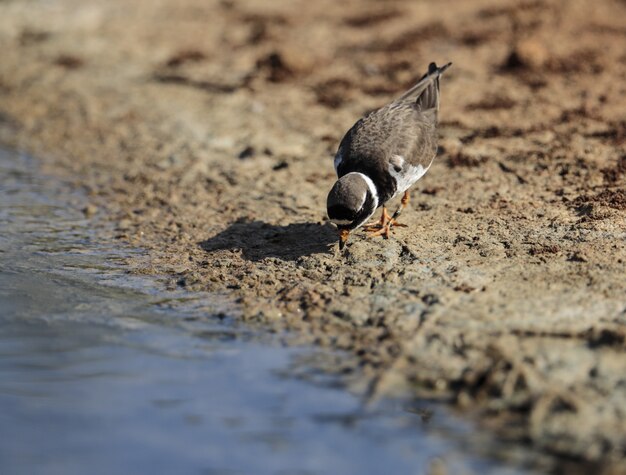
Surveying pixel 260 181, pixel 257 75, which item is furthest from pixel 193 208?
pixel 257 75

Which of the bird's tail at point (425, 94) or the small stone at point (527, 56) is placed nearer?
the bird's tail at point (425, 94)

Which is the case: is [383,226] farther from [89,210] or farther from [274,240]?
[89,210]

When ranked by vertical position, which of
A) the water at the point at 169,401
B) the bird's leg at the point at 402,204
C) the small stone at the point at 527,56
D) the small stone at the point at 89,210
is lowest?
the water at the point at 169,401

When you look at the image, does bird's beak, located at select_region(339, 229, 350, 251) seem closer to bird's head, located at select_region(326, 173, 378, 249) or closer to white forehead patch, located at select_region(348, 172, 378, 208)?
bird's head, located at select_region(326, 173, 378, 249)

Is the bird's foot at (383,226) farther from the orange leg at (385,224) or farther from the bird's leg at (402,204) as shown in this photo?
the bird's leg at (402,204)

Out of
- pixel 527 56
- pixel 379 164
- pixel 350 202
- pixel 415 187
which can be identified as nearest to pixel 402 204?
pixel 415 187

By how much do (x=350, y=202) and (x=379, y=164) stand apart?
731 mm

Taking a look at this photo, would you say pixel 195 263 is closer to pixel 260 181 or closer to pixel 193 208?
pixel 193 208

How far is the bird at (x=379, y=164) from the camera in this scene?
7.50m

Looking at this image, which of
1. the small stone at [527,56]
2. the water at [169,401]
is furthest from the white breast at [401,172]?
the small stone at [527,56]

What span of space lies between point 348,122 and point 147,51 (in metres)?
5.12

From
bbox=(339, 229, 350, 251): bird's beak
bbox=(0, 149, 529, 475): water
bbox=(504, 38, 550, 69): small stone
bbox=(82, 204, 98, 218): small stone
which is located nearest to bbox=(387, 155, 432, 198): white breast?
bbox=(339, 229, 350, 251): bird's beak

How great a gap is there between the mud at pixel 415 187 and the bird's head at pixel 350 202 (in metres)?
0.36

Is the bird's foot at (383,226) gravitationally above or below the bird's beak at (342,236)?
above
